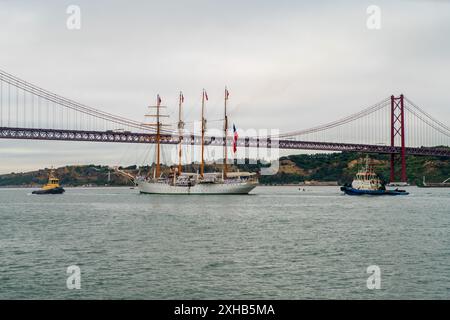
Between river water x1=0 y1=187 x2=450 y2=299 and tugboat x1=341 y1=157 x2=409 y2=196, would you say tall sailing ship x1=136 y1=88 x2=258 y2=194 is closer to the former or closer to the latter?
tugboat x1=341 y1=157 x2=409 y2=196

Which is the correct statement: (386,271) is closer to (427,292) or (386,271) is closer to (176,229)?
(427,292)

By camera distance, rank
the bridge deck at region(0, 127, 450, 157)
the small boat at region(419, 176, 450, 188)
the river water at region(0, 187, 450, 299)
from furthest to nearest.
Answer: the small boat at region(419, 176, 450, 188)
the bridge deck at region(0, 127, 450, 157)
the river water at region(0, 187, 450, 299)

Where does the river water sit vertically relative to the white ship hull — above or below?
below

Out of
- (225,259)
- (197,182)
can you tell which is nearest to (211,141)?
(197,182)

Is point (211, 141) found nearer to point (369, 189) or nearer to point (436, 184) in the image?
point (369, 189)

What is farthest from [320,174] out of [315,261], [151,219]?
[315,261]

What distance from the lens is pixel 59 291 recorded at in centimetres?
1642

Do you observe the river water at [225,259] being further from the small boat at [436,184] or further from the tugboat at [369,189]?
the small boat at [436,184]

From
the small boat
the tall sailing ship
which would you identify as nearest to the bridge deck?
the tall sailing ship

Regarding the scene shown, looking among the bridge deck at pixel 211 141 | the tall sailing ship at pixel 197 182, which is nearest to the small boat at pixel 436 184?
Result: the bridge deck at pixel 211 141
